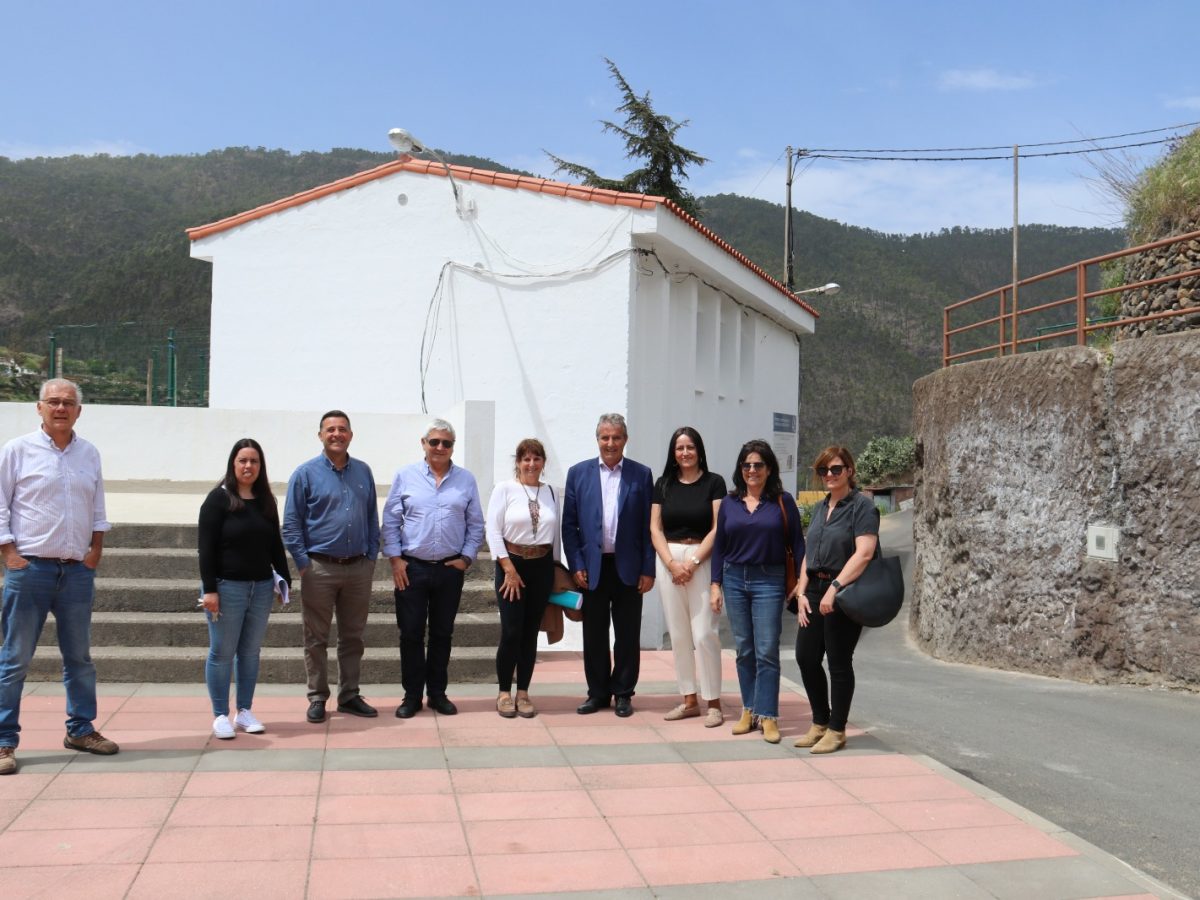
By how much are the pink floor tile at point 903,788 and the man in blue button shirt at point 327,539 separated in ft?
9.74

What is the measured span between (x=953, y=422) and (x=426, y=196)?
6.78 m

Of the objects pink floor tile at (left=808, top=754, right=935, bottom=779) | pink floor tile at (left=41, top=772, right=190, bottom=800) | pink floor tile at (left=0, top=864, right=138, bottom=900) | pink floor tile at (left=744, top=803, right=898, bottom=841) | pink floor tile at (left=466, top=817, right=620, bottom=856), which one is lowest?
pink floor tile at (left=808, top=754, right=935, bottom=779)

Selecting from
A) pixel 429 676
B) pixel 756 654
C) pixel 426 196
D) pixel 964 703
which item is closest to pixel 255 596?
pixel 429 676

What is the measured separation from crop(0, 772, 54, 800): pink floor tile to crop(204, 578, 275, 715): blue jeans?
924 mm

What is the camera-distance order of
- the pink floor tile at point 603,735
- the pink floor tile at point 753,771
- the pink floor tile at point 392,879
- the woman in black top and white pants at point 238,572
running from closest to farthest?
the pink floor tile at point 392,879, the pink floor tile at point 753,771, the woman in black top and white pants at point 238,572, the pink floor tile at point 603,735

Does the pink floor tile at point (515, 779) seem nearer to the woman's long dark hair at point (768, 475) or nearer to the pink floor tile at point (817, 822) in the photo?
the pink floor tile at point (817, 822)

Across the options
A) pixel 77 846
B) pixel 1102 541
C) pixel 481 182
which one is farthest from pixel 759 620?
pixel 481 182

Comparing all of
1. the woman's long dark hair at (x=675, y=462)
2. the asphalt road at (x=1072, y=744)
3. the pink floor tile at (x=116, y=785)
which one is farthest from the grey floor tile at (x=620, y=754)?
the pink floor tile at (x=116, y=785)

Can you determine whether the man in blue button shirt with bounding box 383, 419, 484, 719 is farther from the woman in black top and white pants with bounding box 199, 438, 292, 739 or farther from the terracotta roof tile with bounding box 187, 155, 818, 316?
the terracotta roof tile with bounding box 187, 155, 818, 316

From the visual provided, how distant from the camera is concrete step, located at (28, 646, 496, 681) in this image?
23.0 ft

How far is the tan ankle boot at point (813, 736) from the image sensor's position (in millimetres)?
6125

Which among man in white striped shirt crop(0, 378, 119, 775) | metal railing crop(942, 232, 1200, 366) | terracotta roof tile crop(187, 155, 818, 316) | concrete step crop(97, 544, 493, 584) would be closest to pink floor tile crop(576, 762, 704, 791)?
man in white striped shirt crop(0, 378, 119, 775)

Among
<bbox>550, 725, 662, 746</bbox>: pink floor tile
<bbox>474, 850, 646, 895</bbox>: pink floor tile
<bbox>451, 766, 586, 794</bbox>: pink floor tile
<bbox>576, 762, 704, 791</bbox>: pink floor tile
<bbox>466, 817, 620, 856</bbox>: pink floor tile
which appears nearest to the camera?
<bbox>474, 850, 646, 895</bbox>: pink floor tile

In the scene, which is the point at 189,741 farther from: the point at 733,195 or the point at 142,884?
the point at 733,195
